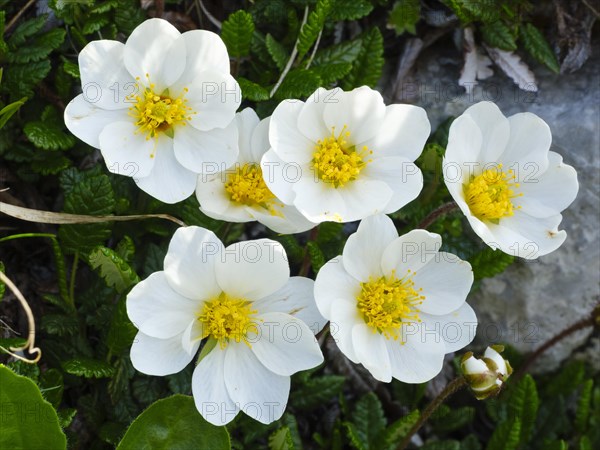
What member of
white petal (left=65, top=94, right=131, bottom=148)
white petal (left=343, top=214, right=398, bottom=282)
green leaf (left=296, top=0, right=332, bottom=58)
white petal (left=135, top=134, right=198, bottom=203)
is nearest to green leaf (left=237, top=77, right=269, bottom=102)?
green leaf (left=296, top=0, right=332, bottom=58)

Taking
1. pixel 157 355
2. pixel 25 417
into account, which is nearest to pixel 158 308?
pixel 157 355

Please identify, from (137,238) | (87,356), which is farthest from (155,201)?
(87,356)

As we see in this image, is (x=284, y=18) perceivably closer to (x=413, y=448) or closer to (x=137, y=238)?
(x=137, y=238)

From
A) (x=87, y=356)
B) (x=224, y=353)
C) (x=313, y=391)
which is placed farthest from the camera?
(x=313, y=391)

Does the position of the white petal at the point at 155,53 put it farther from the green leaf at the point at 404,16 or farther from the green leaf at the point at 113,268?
the green leaf at the point at 404,16

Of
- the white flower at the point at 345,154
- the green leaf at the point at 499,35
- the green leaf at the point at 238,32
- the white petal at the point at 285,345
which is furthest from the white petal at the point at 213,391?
the green leaf at the point at 499,35
